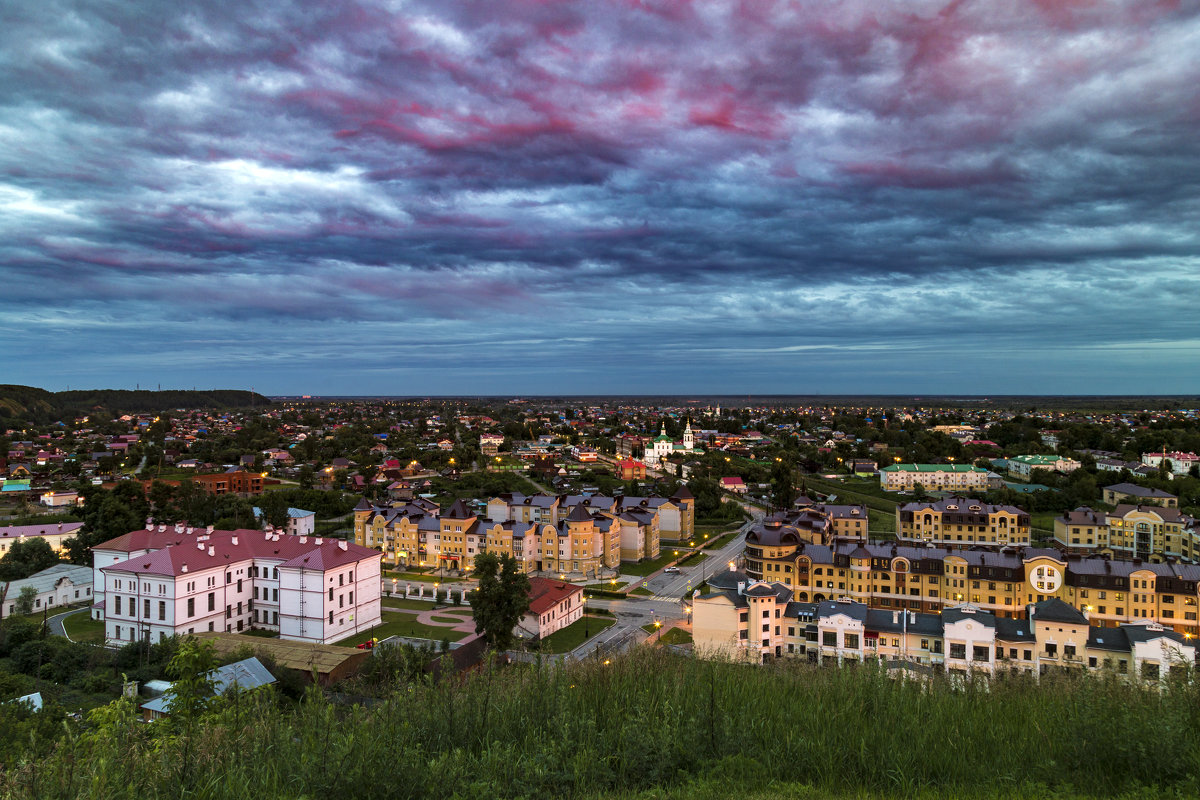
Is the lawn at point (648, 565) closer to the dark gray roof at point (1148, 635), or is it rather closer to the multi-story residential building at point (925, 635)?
the multi-story residential building at point (925, 635)

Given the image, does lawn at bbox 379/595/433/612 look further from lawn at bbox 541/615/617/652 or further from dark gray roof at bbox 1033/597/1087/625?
dark gray roof at bbox 1033/597/1087/625

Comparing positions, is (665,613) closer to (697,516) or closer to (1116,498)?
(697,516)

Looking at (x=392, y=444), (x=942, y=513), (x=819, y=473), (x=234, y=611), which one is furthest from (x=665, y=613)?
(x=392, y=444)

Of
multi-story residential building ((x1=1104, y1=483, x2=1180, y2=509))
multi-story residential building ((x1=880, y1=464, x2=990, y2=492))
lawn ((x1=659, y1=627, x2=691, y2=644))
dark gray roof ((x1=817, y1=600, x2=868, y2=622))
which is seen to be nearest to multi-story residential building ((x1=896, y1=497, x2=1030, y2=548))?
multi-story residential building ((x1=1104, y1=483, x2=1180, y2=509))

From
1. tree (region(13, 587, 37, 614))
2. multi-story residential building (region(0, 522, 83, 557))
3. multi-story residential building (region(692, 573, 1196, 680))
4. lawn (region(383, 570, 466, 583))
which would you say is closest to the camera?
multi-story residential building (region(692, 573, 1196, 680))

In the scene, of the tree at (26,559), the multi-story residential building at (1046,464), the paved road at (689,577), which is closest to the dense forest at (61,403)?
the tree at (26,559)

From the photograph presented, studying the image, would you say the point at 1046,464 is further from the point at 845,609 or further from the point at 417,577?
the point at 417,577
